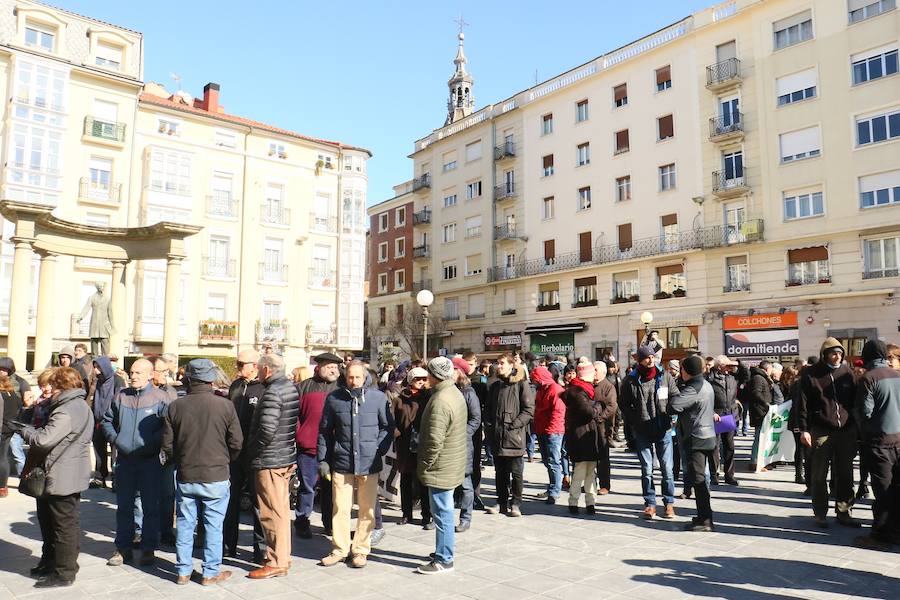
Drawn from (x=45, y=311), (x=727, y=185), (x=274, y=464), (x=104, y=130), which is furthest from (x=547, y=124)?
(x=274, y=464)

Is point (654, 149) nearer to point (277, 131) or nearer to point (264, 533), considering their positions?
point (277, 131)

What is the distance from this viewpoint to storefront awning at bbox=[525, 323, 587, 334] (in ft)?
114

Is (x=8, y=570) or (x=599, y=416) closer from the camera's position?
(x=8, y=570)

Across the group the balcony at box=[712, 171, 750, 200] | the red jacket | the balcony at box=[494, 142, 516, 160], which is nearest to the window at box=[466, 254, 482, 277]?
the balcony at box=[494, 142, 516, 160]

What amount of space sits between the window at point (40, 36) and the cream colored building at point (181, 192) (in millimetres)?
57

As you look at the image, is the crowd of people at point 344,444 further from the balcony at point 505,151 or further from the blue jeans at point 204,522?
the balcony at point 505,151

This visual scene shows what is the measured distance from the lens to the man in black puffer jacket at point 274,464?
18.7 feet

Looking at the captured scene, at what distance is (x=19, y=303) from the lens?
15688 millimetres

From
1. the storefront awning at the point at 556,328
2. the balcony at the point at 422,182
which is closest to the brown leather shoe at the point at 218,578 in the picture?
the storefront awning at the point at 556,328

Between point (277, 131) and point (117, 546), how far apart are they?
36.9 meters

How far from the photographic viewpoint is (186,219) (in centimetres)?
3588

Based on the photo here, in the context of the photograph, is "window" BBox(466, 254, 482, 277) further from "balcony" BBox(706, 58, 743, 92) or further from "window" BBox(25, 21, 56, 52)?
"window" BBox(25, 21, 56, 52)

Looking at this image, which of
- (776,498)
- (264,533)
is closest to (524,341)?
(776,498)

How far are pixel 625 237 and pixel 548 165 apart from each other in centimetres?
721
